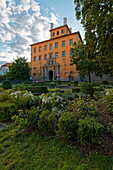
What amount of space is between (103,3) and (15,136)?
6475 mm

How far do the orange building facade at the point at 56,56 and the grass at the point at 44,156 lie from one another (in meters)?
20.9

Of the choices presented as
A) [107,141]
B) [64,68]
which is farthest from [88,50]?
[64,68]

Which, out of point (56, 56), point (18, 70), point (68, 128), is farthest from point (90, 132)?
point (18, 70)

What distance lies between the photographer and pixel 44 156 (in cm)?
171

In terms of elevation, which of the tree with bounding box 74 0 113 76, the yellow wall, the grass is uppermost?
the yellow wall

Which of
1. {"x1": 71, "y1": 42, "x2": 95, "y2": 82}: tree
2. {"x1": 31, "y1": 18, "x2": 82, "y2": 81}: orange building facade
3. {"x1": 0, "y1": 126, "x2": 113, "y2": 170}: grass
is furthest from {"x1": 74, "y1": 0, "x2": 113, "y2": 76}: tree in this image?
{"x1": 31, "y1": 18, "x2": 82, "y2": 81}: orange building facade

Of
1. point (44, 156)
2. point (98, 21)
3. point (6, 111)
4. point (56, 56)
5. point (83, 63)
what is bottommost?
point (44, 156)

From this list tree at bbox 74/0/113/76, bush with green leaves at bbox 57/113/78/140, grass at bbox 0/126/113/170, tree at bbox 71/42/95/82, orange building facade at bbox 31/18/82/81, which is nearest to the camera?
grass at bbox 0/126/113/170

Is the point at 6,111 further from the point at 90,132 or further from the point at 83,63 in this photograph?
the point at 83,63

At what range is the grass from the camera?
4.92ft

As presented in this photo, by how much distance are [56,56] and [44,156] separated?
84.7 ft

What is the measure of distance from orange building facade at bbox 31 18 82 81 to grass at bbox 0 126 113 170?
2093 cm

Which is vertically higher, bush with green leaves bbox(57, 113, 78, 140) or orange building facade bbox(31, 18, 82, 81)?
orange building facade bbox(31, 18, 82, 81)

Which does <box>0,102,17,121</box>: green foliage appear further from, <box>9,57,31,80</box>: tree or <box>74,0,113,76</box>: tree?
<box>9,57,31,80</box>: tree
